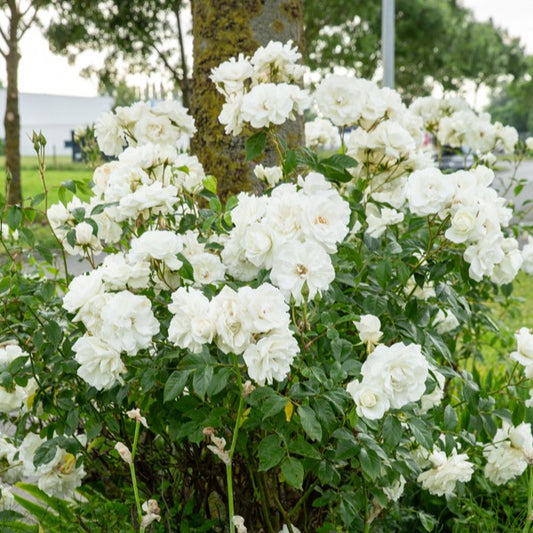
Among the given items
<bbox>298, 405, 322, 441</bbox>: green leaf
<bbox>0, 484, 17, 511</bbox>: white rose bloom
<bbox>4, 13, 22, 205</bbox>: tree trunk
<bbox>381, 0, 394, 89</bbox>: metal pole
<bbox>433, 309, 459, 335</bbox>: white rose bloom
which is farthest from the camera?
<bbox>4, 13, 22, 205</bbox>: tree trunk

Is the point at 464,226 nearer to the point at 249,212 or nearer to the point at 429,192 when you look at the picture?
the point at 429,192

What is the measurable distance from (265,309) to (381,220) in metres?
0.94

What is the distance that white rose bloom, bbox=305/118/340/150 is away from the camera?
2812 millimetres

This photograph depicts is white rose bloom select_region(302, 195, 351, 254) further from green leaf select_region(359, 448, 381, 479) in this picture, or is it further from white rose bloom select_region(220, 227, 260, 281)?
green leaf select_region(359, 448, 381, 479)

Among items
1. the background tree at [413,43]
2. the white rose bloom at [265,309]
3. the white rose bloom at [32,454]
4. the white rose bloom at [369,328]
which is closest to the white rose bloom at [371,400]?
the white rose bloom at [369,328]

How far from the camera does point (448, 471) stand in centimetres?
200

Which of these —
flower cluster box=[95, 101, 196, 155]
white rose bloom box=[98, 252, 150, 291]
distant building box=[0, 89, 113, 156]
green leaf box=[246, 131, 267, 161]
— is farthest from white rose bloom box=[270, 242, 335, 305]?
distant building box=[0, 89, 113, 156]

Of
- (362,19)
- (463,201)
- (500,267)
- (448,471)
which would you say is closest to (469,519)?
(448,471)

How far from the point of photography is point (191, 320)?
1418mm

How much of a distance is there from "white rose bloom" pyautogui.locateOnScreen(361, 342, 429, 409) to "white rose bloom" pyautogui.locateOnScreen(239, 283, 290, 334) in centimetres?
25

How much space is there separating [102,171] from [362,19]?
1436 cm

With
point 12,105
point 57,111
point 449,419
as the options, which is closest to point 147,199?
→ point 449,419

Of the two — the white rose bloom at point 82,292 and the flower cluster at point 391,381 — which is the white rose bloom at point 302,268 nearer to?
the flower cluster at point 391,381

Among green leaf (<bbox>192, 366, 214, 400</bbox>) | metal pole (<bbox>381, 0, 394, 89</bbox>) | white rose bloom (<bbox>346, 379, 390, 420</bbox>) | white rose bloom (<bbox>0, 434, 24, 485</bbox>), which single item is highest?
metal pole (<bbox>381, 0, 394, 89</bbox>)
